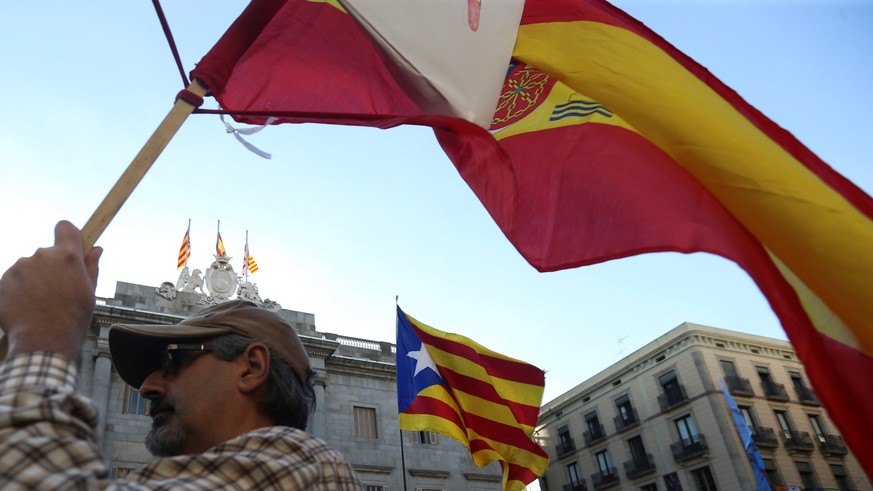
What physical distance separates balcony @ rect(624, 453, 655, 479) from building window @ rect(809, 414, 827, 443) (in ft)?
27.0

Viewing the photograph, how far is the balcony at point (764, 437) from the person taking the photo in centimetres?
3272

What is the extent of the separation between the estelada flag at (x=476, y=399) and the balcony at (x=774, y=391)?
98.6ft

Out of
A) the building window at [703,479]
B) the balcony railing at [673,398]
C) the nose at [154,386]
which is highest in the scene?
the balcony railing at [673,398]

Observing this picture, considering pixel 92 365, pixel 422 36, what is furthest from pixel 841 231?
pixel 92 365

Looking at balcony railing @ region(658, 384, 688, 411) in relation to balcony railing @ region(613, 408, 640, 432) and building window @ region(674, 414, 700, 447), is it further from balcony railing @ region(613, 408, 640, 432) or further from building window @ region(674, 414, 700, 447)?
balcony railing @ region(613, 408, 640, 432)

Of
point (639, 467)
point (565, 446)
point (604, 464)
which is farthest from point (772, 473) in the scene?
point (565, 446)

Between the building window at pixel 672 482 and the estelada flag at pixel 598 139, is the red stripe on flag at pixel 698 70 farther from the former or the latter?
the building window at pixel 672 482

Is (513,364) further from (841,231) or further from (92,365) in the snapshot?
(92,365)

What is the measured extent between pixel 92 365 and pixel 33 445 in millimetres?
20761

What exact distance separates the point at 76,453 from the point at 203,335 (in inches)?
29.6

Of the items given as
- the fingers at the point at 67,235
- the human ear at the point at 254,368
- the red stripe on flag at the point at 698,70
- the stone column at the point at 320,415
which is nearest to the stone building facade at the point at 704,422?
the stone column at the point at 320,415

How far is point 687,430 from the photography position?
3481 centimetres

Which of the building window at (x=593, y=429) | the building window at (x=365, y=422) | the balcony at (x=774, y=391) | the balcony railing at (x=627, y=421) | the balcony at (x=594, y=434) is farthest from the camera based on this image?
the building window at (x=593, y=429)

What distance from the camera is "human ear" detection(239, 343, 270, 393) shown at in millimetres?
1838
